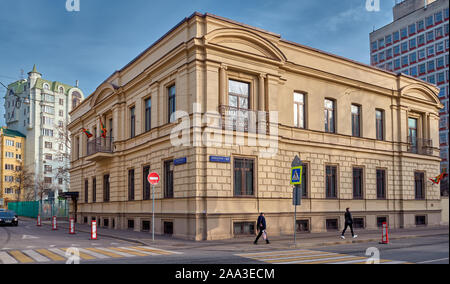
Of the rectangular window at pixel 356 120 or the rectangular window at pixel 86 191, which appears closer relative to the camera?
the rectangular window at pixel 356 120

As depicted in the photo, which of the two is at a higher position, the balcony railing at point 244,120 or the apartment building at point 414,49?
the apartment building at point 414,49

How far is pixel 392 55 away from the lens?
78.7 meters

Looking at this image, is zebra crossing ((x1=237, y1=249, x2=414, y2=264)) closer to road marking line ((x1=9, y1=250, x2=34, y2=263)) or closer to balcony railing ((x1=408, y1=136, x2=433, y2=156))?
road marking line ((x1=9, y1=250, x2=34, y2=263))

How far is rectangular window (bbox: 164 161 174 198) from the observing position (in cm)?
2388

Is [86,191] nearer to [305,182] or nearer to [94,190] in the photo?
[94,190]

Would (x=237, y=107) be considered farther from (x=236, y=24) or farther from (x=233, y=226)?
(x=233, y=226)

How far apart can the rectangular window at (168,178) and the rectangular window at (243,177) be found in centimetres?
379

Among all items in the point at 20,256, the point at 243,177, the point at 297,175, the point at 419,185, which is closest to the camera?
the point at 20,256

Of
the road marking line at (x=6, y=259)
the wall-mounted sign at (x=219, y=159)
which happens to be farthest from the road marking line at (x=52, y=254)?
the wall-mounted sign at (x=219, y=159)

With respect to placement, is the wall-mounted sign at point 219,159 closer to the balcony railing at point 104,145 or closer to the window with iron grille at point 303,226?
the window with iron grille at point 303,226

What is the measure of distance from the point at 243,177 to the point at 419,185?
669 inches

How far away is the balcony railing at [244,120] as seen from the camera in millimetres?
22000

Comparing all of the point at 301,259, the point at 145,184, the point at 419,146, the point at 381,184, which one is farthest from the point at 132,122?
the point at 419,146

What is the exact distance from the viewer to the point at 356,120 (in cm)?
2917
